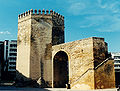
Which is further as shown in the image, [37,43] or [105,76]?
[37,43]

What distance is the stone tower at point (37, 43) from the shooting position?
18.3 meters

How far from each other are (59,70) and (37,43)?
3.96 m

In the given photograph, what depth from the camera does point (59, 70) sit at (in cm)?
1892

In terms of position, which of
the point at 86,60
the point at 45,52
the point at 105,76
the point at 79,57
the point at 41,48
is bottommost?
the point at 105,76

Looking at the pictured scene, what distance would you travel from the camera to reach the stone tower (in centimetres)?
1830

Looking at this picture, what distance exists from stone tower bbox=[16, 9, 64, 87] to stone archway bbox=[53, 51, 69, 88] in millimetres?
561

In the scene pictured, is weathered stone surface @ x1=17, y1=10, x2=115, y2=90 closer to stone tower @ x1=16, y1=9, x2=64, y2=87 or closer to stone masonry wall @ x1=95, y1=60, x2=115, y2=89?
stone tower @ x1=16, y1=9, x2=64, y2=87

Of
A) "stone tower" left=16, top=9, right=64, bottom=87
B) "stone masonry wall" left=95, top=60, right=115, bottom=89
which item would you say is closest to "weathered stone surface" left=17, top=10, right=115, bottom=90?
"stone tower" left=16, top=9, right=64, bottom=87

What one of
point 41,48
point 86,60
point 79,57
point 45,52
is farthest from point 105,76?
point 41,48

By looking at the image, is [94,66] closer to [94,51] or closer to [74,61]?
[94,51]

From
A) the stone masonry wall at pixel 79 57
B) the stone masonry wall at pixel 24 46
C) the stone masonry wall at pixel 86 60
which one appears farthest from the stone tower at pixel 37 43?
the stone masonry wall at pixel 86 60

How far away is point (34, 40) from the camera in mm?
18719

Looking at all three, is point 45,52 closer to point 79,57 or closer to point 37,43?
point 37,43

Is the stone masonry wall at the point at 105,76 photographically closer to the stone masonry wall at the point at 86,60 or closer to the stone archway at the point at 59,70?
→ the stone masonry wall at the point at 86,60
